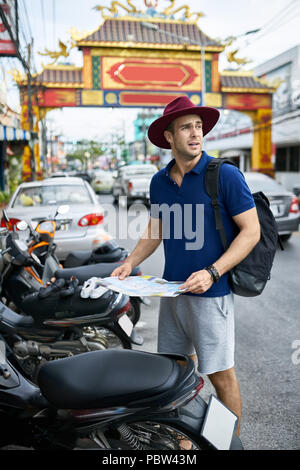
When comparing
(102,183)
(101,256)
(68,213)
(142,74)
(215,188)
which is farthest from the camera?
(102,183)

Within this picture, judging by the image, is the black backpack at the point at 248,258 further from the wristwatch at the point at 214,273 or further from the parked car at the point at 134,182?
the parked car at the point at 134,182

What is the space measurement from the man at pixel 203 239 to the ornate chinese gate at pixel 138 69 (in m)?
18.4

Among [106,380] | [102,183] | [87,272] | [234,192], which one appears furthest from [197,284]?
[102,183]

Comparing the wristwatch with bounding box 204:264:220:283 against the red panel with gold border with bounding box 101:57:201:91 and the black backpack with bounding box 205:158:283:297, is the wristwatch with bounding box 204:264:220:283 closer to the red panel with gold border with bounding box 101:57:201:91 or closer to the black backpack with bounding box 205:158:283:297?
the black backpack with bounding box 205:158:283:297

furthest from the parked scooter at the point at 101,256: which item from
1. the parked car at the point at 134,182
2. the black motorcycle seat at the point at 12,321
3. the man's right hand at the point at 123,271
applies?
the parked car at the point at 134,182

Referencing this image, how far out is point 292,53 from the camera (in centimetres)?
2994

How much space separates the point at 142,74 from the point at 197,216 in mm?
19464

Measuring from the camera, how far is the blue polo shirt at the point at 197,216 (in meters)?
2.11

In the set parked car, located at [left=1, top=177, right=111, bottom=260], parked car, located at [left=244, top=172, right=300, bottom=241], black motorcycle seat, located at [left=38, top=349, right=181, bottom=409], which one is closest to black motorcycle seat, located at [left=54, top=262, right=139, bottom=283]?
black motorcycle seat, located at [left=38, top=349, right=181, bottom=409]

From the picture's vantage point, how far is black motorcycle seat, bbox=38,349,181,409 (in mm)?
1745

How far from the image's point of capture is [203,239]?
2.23 metres

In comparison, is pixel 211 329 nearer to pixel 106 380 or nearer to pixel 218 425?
pixel 218 425

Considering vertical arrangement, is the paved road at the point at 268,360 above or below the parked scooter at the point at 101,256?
below
